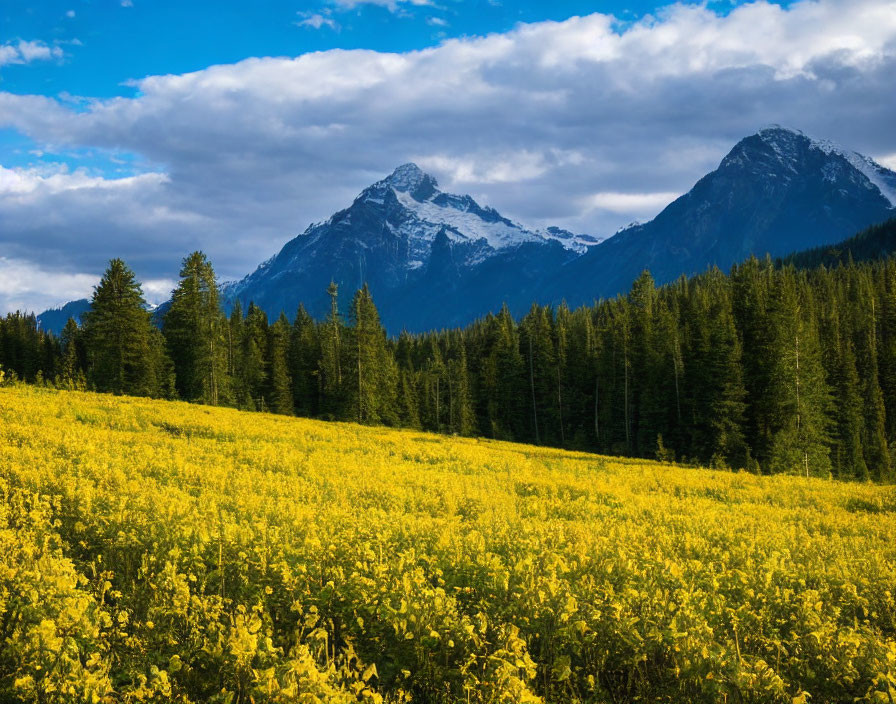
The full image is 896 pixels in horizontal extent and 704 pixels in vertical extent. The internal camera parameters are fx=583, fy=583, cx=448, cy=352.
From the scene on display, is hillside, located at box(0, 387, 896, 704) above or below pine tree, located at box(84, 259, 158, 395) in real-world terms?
below

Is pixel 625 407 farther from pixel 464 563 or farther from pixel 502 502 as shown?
pixel 464 563

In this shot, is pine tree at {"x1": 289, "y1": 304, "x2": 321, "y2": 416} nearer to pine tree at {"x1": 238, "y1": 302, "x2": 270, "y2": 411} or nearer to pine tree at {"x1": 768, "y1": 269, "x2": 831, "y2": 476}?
pine tree at {"x1": 238, "y1": 302, "x2": 270, "y2": 411}

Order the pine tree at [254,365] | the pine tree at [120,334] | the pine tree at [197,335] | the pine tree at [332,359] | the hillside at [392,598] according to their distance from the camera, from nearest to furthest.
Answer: the hillside at [392,598], the pine tree at [120,334], the pine tree at [197,335], the pine tree at [332,359], the pine tree at [254,365]

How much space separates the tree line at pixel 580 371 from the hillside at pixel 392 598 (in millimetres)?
26632

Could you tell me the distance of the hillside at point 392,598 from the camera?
5156 millimetres

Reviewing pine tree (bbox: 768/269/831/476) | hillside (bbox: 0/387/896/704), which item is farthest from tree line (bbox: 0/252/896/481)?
hillside (bbox: 0/387/896/704)

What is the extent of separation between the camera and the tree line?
46.1 metres

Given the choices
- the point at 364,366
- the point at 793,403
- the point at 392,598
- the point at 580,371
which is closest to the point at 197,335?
the point at 364,366

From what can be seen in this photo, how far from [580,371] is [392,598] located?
7247 centimetres

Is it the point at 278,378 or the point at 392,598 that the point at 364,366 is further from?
the point at 392,598

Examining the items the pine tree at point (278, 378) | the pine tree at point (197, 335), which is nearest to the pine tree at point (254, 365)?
the pine tree at point (278, 378)

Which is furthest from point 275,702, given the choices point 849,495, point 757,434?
point 757,434

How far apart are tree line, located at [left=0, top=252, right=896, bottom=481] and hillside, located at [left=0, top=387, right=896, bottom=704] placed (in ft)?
87.4

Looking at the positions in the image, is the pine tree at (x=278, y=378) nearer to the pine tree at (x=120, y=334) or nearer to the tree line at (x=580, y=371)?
the tree line at (x=580, y=371)
